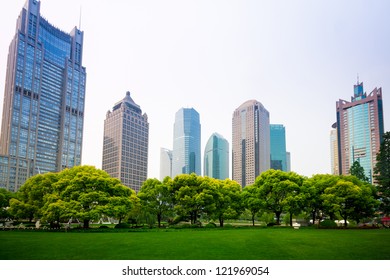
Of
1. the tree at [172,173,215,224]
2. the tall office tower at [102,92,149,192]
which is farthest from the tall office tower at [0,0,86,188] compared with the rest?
the tree at [172,173,215,224]

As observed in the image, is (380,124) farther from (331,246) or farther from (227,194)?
(331,246)

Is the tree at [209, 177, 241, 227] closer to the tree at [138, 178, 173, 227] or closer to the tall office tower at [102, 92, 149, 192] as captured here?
the tree at [138, 178, 173, 227]

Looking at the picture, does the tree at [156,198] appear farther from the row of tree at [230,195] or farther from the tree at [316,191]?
the tree at [316,191]

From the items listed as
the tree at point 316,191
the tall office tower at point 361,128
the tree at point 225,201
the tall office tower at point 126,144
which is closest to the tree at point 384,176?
the tree at point 316,191

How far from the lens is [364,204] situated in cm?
4447

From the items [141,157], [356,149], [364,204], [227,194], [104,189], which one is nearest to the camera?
[104,189]

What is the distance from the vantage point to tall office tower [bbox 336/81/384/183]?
92.2 meters

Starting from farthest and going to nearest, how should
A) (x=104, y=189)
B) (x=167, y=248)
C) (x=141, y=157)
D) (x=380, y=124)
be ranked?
(x=141, y=157) → (x=380, y=124) → (x=104, y=189) → (x=167, y=248)

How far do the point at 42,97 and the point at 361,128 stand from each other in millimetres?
138509

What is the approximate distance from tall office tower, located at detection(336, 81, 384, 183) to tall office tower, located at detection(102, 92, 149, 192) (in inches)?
4146

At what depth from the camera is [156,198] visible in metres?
47.2

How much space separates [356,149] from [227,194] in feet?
273

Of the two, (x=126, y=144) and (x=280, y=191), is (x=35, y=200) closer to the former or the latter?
(x=280, y=191)
